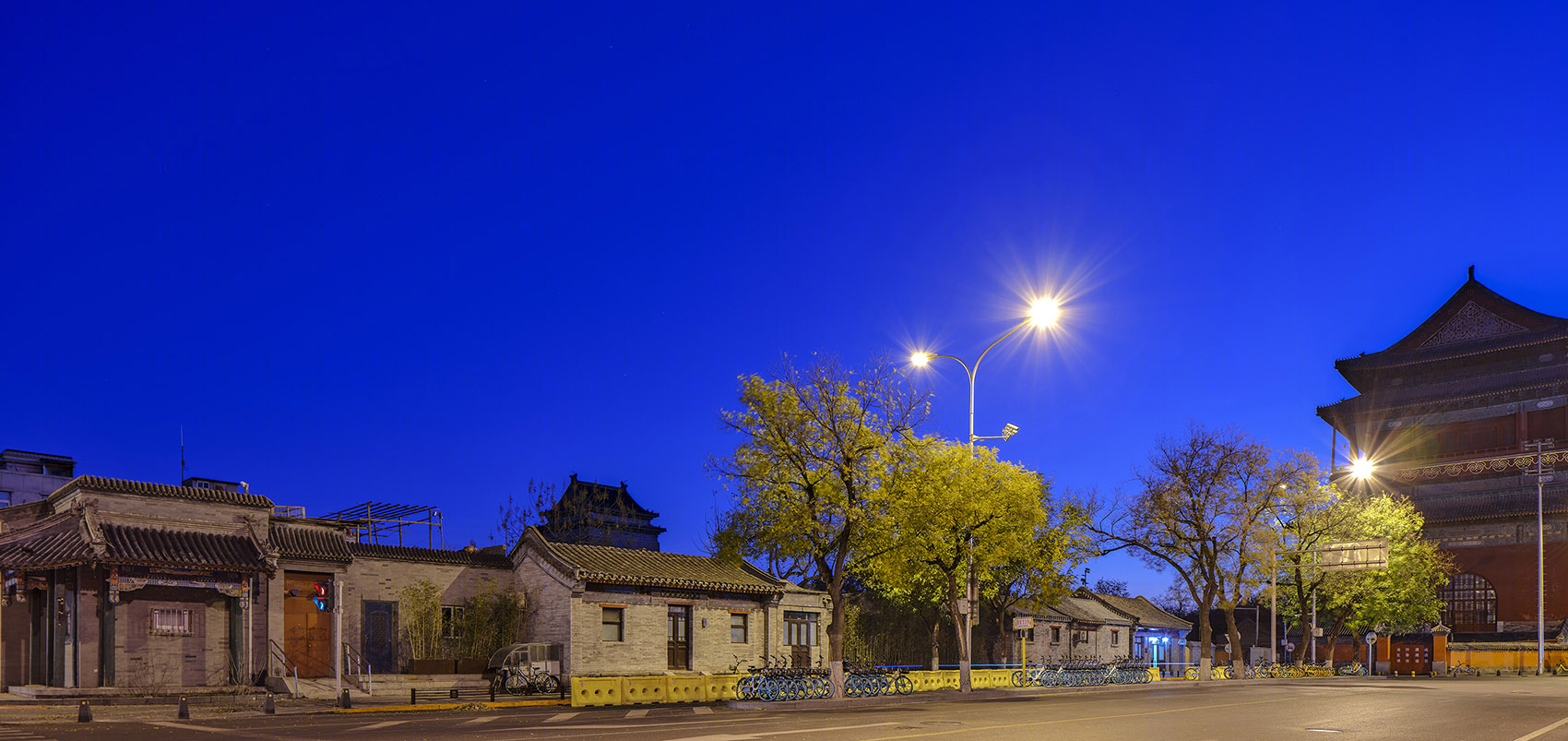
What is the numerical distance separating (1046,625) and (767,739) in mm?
45273

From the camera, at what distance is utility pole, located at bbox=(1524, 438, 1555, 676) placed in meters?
57.0

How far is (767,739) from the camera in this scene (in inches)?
704

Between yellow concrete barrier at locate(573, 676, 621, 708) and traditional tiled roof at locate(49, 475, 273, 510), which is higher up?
traditional tiled roof at locate(49, 475, 273, 510)

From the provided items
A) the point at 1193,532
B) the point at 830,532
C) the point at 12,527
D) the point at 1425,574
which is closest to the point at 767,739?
the point at 830,532

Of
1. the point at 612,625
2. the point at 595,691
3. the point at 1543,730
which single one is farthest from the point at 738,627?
the point at 1543,730

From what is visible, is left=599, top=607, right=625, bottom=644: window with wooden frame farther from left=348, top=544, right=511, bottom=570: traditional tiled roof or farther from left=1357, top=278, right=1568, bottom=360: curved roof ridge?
left=1357, top=278, right=1568, bottom=360: curved roof ridge

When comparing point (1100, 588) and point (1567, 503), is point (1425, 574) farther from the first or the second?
point (1100, 588)

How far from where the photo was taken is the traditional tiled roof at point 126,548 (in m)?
28.1

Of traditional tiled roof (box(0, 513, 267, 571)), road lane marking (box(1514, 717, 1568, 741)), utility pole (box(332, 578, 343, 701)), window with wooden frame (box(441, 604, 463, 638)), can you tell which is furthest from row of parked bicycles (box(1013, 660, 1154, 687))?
traditional tiled roof (box(0, 513, 267, 571))

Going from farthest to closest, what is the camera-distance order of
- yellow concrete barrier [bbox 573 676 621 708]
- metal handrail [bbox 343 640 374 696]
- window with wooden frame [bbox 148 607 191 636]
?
metal handrail [bbox 343 640 374 696], window with wooden frame [bbox 148 607 191 636], yellow concrete barrier [bbox 573 676 621 708]

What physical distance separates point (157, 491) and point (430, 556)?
8.89 meters

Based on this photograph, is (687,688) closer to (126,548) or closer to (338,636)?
(338,636)

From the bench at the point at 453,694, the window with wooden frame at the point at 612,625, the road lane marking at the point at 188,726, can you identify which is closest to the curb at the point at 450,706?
the bench at the point at 453,694

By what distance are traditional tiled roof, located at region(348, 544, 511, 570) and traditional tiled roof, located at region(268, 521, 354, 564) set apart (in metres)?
0.41
